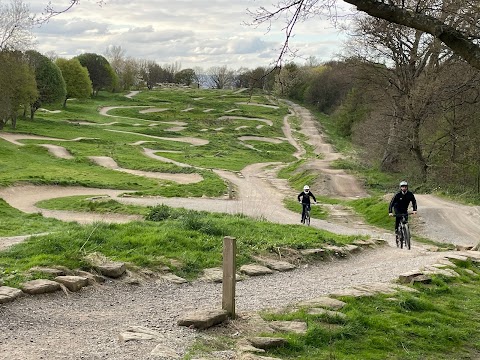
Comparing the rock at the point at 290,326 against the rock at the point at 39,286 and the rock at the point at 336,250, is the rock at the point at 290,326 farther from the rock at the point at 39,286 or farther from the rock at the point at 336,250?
the rock at the point at 336,250

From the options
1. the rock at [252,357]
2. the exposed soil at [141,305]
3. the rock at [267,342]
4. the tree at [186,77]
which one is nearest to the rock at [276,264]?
the exposed soil at [141,305]

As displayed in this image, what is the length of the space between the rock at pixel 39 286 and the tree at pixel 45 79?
52.4 m

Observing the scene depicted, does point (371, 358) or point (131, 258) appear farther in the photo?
point (131, 258)

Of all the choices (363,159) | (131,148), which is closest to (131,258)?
(363,159)

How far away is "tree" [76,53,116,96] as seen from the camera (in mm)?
89312

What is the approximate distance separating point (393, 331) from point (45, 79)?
56.5m

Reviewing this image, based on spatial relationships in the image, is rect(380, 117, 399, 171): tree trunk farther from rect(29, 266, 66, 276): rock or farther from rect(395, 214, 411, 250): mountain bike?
rect(29, 266, 66, 276): rock

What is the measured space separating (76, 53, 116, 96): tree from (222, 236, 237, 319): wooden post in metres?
87.5

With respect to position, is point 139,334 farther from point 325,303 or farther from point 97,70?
point 97,70

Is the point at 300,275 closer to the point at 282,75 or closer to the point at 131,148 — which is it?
the point at 282,75

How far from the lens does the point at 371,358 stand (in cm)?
621

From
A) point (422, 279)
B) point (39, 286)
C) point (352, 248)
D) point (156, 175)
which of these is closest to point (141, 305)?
point (39, 286)

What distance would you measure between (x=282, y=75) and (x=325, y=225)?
48.7 feet

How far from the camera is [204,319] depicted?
6.51 m
